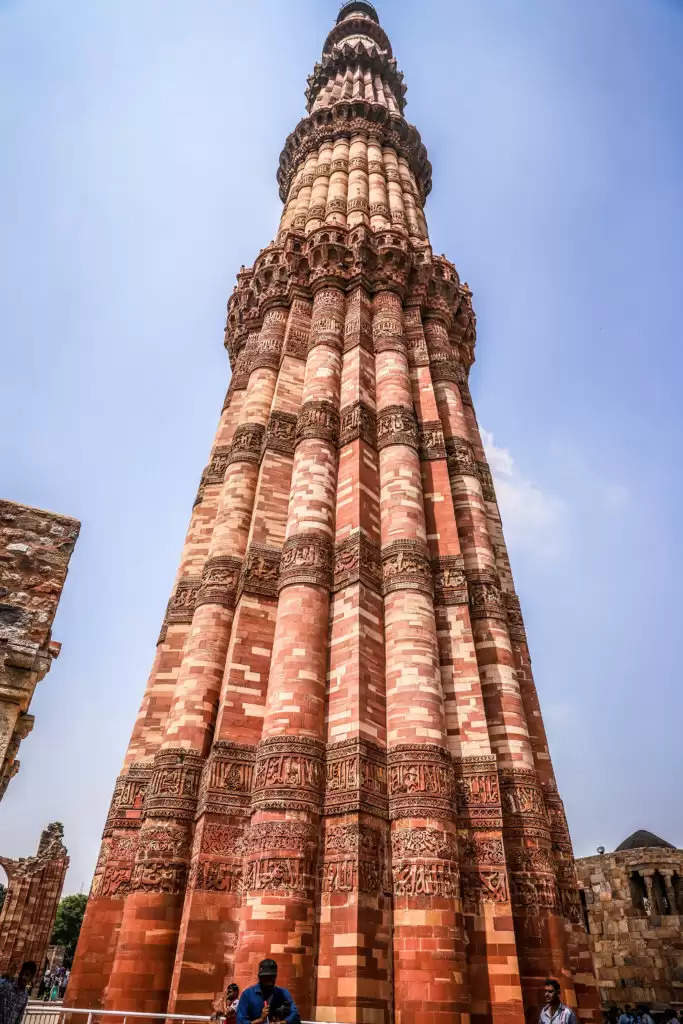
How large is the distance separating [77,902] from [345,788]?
156ft

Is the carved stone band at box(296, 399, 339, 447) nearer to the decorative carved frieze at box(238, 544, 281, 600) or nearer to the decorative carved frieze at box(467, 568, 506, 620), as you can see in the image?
the decorative carved frieze at box(238, 544, 281, 600)

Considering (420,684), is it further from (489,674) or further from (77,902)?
(77,902)

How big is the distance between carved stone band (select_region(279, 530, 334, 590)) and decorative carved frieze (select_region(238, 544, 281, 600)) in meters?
0.24

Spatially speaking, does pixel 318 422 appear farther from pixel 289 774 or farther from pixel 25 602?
pixel 25 602

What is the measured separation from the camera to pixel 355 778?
750 centimetres

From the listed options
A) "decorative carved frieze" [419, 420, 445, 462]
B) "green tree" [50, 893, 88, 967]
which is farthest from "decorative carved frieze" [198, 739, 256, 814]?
"green tree" [50, 893, 88, 967]

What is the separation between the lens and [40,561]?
11.9 feet

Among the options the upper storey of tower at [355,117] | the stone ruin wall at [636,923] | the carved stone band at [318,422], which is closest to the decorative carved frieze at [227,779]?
the carved stone band at [318,422]

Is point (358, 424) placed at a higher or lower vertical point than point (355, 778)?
higher

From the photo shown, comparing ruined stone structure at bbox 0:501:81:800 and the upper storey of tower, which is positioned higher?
the upper storey of tower

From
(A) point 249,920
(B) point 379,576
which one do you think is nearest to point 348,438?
(B) point 379,576

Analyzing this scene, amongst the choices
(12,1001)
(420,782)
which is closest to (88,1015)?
(12,1001)

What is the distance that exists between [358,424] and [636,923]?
18.9m

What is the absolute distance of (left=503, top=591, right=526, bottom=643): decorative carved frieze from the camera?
37.6 feet
